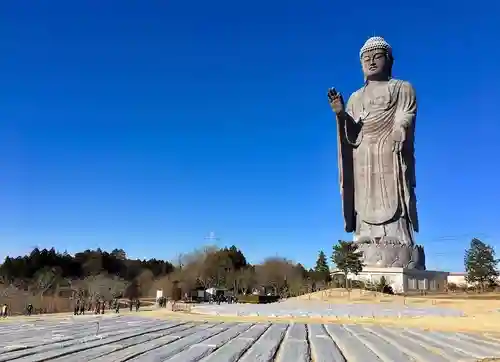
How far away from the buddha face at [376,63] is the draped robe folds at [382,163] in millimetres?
1046

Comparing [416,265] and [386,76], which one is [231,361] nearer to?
[416,265]

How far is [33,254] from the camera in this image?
58188mm

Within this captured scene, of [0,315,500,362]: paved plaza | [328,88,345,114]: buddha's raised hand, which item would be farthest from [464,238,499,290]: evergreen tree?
[0,315,500,362]: paved plaza

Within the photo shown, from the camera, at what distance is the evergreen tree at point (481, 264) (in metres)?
45.9

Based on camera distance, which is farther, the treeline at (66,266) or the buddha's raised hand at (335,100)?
the treeline at (66,266)

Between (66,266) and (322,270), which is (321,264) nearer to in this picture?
(322,270)

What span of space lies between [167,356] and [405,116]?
3304cm

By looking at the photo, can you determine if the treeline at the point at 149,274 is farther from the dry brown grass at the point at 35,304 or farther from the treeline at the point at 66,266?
the dry brown grass at the point at 35,304

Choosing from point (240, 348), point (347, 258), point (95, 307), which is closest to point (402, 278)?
point (347, 258)

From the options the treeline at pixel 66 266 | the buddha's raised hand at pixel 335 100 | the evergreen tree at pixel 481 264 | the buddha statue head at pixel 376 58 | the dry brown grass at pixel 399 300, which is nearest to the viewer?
the dry brown grass at pixel 399 300

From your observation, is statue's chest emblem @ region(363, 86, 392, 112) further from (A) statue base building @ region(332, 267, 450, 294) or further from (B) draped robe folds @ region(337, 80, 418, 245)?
(A) statue base building @ region(332, 267, 450, 294)

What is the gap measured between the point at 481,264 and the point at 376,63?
20.9m

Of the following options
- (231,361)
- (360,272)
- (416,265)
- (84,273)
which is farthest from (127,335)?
(84,273)

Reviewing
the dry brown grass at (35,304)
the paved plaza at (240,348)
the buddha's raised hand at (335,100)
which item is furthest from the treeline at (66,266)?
the paved plaza at (240,348)
